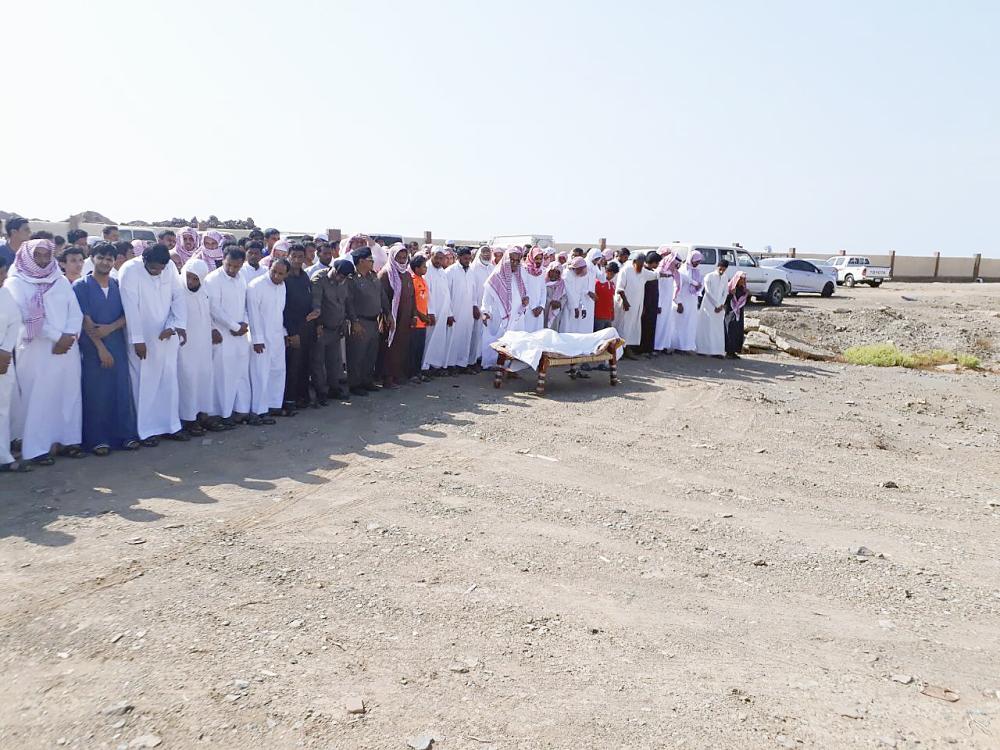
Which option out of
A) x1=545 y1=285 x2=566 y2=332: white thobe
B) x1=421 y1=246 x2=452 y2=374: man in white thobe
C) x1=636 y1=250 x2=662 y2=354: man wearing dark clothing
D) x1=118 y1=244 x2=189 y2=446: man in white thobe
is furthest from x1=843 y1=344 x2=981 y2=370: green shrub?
x1=118 y1=244 x2=189 y2=446: man in white thobe

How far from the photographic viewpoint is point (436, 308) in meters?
10.9

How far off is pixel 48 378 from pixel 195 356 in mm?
1294

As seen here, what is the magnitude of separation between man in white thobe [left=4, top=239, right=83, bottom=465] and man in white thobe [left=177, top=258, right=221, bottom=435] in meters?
0.95

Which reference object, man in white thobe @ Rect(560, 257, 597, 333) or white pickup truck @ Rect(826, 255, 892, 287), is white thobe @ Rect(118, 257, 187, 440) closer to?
man in white thobe @ Rect(560, 257, 597, 333)

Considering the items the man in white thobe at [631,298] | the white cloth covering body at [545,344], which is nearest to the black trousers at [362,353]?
the white cloth covering body at [545,344]

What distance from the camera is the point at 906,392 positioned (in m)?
10.9

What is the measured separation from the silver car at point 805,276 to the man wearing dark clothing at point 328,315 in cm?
2118

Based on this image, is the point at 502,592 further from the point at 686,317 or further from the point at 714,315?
the point at 686,317

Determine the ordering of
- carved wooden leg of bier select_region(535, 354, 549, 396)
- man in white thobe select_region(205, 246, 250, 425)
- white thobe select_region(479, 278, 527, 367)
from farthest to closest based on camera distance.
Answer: white thobe select_region(479, 278, 527, 367) < carved wooden leg of bier select_region(535, 354, 549, 396) < man in white thobe select_region(205, 246, 250, 425)

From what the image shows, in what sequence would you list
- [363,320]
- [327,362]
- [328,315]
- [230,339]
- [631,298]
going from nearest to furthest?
[230,339], [328,315], [327,362], [363,320], [631,298]

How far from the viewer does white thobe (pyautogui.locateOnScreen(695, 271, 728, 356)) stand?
1346 centimetres

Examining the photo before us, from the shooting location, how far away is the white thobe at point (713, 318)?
13.5 m

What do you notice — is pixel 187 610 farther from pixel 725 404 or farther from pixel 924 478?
pixel 725 404

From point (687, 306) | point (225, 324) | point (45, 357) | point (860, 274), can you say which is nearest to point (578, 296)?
point (687, 306)
